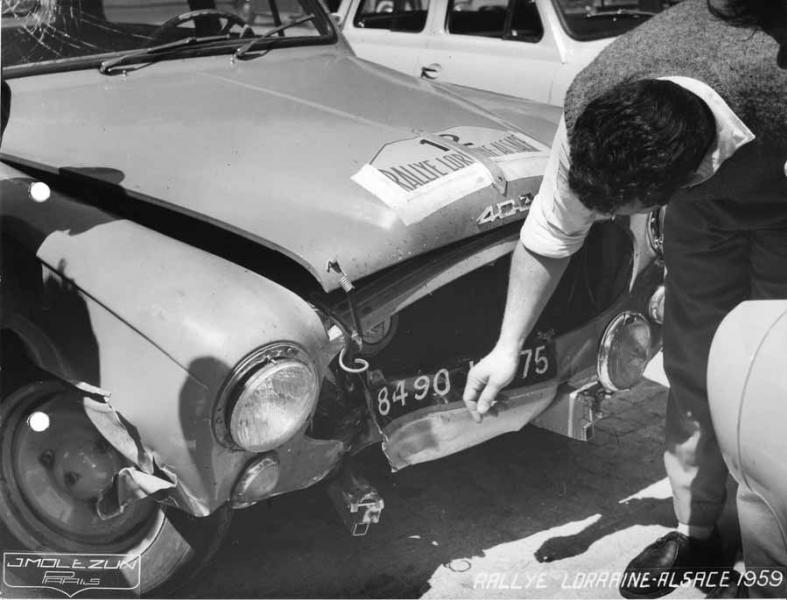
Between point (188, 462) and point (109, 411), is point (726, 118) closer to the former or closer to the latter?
point (188, 462)

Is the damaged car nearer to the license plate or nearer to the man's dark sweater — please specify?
the license plate

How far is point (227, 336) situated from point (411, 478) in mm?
1300

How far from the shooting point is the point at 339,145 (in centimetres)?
271

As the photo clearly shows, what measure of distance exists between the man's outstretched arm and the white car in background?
2.89m

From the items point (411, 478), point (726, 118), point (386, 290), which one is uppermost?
point (726, 118)

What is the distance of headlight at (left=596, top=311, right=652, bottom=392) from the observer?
287 cm

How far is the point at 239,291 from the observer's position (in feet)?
7.30

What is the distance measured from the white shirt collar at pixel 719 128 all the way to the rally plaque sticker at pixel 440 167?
74 cm

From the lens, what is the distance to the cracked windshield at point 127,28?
305cm

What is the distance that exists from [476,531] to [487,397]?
2.51 ft

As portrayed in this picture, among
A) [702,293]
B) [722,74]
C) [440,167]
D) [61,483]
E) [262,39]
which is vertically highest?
[722,74]

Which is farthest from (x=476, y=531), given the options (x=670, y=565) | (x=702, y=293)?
(x=702, y=293)

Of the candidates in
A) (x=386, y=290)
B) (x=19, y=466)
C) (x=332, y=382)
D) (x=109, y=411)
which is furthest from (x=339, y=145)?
(x=19, y=466)

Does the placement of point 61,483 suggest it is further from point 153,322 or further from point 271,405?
point 271,405
